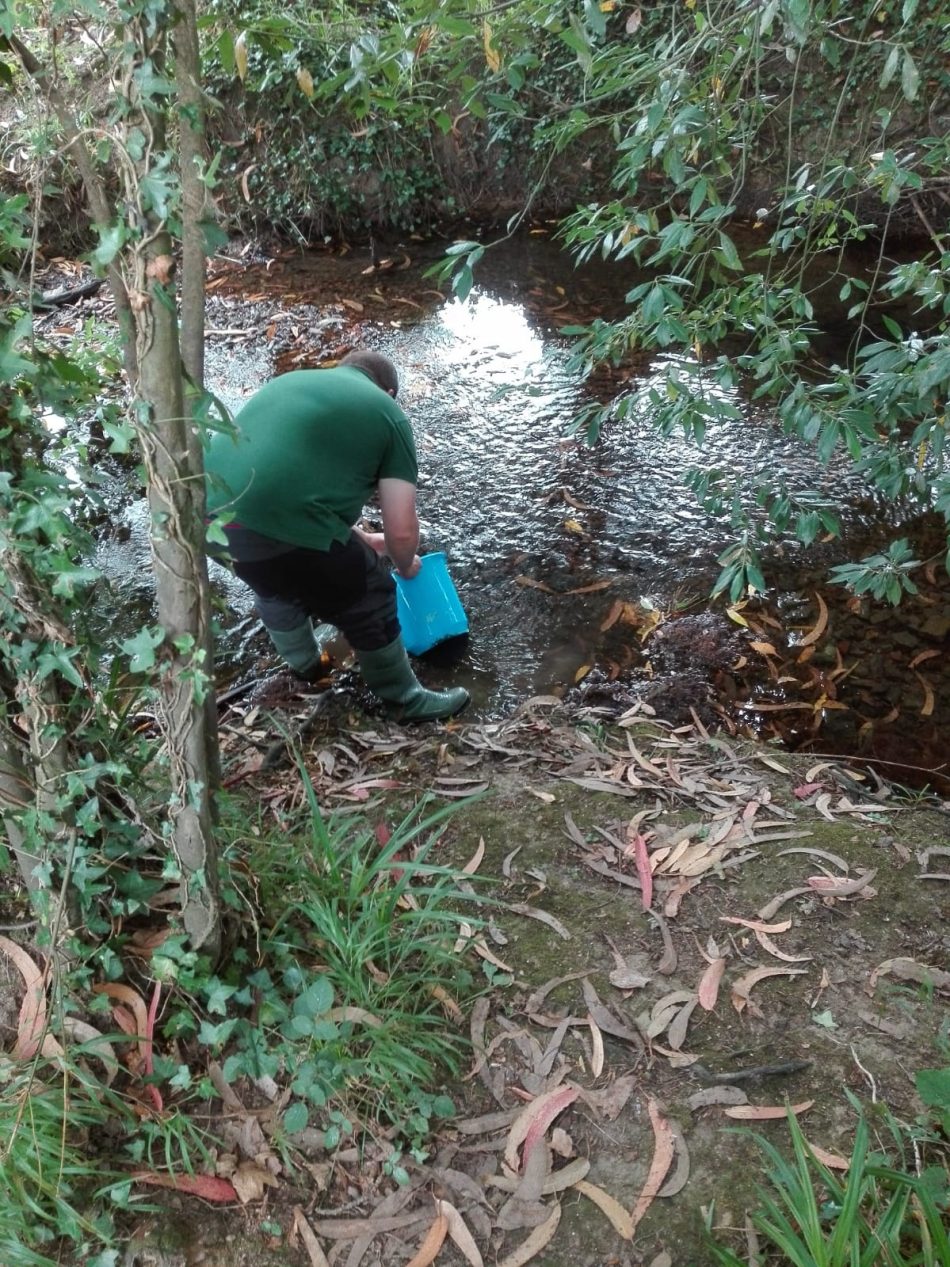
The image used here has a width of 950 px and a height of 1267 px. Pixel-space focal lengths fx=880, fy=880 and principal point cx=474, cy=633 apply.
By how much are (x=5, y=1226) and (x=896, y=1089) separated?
5.51 feet

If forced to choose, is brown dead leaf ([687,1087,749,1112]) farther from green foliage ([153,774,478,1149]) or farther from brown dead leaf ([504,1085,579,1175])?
green foliage ([153,774,478,1149])

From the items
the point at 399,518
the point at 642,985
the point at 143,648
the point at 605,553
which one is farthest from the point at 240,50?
the point at 605,553

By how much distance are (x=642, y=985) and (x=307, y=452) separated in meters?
1.78

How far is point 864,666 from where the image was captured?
11.5ft

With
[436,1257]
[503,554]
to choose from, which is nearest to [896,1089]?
[436,1257]

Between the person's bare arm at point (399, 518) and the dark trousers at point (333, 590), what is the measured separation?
8 cm

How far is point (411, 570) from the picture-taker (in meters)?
3.32

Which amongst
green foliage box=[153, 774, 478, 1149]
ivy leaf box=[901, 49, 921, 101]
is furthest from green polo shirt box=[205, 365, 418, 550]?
ivy leaf box=[901, 49, 921, 101]

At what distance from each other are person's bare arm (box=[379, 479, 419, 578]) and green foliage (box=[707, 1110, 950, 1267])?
2053 millimetres

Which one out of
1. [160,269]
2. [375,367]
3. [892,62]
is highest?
[892,62]

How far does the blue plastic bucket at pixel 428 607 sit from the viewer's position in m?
3.44

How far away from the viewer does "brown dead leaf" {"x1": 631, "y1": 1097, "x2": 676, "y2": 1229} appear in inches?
64.9

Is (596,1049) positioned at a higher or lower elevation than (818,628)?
higher

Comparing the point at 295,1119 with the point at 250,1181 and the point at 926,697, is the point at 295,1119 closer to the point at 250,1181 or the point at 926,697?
the point at 250,1181
